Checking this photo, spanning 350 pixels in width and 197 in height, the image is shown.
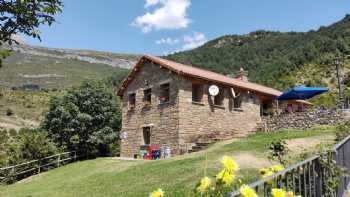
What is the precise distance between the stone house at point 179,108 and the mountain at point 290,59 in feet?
41.0

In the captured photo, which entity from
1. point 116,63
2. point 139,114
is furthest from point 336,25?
point 116,63

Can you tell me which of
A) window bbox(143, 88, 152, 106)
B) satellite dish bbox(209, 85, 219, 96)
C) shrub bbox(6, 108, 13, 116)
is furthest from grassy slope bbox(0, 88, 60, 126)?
satellite dish bbox(209, 85, 219, 96)

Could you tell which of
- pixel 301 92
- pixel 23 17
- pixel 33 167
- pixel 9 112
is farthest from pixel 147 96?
pixel 9 112

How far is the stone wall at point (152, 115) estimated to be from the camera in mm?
22336

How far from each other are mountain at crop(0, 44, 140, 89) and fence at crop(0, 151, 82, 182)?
49.1 meters

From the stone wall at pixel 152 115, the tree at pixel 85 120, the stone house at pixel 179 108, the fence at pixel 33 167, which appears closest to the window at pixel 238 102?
the stone house at pixel 179 108

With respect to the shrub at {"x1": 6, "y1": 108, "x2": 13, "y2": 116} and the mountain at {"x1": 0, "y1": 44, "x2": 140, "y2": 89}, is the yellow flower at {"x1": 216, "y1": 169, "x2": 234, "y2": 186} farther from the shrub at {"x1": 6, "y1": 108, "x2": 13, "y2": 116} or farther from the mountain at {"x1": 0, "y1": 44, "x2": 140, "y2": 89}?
the mountain at {"x1": 0, "y1": 44, "x2": 140, "y2": 89}

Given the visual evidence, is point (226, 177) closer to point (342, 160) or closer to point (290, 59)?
point (342, 160)

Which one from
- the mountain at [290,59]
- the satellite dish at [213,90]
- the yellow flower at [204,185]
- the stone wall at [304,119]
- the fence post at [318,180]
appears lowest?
the fence post at [318,180]

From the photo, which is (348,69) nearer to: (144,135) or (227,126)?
(227,126)

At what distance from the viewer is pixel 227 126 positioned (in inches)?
950

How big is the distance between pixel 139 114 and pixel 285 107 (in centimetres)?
1178

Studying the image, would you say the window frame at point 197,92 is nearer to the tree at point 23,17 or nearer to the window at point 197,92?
the window at point 197,92

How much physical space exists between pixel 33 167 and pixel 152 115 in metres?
9.43
